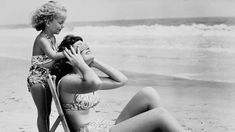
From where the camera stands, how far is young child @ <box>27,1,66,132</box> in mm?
2625

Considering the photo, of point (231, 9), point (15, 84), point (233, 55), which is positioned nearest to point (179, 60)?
point (233, 55)

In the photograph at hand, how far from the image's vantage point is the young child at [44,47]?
262 cm

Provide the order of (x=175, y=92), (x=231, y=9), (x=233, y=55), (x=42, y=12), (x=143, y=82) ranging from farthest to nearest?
(x=231, y=9), (x=233, y=55), (x=143, y=82), (x=175, y=92), (x=42, y=12)

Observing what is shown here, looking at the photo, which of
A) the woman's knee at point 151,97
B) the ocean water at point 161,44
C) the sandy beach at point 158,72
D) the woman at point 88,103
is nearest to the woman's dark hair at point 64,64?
the woman at point 88,103

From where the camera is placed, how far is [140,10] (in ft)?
57.2

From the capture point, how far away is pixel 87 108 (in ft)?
7.13

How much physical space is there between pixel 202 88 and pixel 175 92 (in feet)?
1.55

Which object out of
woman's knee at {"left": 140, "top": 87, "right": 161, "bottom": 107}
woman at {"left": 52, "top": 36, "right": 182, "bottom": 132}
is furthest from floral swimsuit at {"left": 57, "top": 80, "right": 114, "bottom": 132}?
woman's knee at {"left": 140, "top": 87, "right": 161, "bottom": 107}

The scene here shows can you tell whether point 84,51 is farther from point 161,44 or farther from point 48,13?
point 161,44

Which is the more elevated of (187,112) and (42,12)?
(42,12)

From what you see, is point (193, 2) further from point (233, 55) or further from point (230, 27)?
point (233, 55)

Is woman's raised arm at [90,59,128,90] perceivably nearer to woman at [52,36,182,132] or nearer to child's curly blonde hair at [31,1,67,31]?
woman at [52,36,182,132]

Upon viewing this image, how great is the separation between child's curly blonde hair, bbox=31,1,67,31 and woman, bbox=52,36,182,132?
0.39 metres

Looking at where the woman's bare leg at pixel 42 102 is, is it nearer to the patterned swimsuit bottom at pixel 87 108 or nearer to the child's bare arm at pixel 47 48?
the child's bare arm at pixel 47 48
